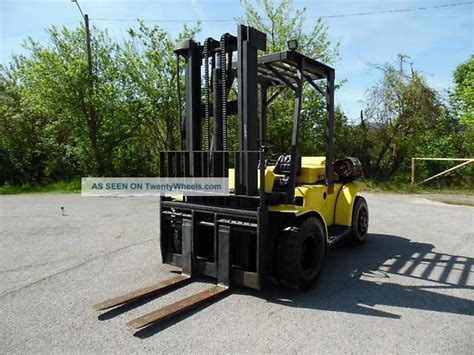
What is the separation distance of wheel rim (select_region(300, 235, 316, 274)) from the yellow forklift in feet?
0.04

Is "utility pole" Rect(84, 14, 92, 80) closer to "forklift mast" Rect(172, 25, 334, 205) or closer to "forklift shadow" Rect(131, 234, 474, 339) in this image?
"forklift mast" Rect(172, 25, 334, 205)

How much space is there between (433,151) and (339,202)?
533 inches

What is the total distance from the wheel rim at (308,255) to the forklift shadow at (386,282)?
0.25 meters

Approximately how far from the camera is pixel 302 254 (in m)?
4.50

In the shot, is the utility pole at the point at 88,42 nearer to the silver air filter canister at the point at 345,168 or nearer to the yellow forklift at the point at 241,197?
the yellow forklift at the point at 241,197

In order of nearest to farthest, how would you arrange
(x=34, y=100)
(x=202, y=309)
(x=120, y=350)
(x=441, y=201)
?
(x=120, y=350) < (x=202, y=309) < (x=441, y=201) < (x=34, y=100)

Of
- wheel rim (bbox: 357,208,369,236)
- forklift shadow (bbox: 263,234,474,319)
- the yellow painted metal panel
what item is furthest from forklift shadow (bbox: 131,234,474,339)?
the yellow painted metal panel

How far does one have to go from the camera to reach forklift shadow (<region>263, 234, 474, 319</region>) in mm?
4008

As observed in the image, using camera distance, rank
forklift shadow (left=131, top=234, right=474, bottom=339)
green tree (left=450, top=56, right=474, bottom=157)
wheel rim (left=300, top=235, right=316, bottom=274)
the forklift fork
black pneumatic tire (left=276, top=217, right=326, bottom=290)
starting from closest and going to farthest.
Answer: the forklift fork, forklift shadow (left=131, top=234, right=474, bottom=339), black pneumatic tire (left=276, top=217, right=326, bottom=290), wheel rim (left=300, top=235, right=316, bottom=274), green tree (left=450, top=56, right=474, bottom=157)

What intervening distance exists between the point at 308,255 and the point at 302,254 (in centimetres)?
19

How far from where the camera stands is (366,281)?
478 cm

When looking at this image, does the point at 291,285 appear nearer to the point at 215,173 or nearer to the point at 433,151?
the point at 215,173

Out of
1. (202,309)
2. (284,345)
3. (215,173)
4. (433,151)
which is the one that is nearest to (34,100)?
(215,173)

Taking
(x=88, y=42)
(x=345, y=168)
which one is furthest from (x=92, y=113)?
(x=345, y=168)
